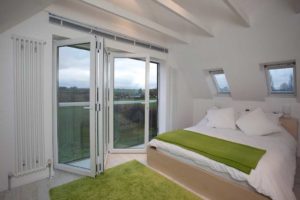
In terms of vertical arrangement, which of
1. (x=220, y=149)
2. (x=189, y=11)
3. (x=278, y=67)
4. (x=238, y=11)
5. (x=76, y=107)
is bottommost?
(x=220, y=149)

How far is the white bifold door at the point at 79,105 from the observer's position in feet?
7.93

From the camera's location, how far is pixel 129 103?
12.2ft

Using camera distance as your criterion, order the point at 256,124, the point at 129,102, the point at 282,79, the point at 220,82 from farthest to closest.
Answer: the point at 220,82 → the point at 129,102 → the point at 282,79 → the point at 256,124

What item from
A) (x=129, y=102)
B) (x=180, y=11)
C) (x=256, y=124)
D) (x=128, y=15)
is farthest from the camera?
(x=129, y=102)

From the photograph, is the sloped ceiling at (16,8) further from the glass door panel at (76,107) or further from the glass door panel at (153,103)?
the glass door panel at (153,103)

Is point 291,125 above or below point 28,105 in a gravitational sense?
below

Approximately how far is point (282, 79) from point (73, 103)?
3.92m

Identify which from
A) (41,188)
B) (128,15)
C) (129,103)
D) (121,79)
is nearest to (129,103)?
(129,103)

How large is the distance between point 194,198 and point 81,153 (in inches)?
72.6

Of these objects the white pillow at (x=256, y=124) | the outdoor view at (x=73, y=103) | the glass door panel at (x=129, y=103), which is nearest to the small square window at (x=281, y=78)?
the white pillow at (x=256, y=124)

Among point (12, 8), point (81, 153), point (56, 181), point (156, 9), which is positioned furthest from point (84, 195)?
point (156, 9)

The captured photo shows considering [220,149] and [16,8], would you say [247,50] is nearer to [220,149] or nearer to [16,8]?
[220,149]

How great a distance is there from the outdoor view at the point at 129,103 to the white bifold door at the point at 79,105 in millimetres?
936

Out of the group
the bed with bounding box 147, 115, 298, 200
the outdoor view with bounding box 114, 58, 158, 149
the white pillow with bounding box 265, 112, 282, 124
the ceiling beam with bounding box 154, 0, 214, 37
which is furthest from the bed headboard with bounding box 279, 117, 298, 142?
the outdoor view with bounding box 114, 58, 158, 149
